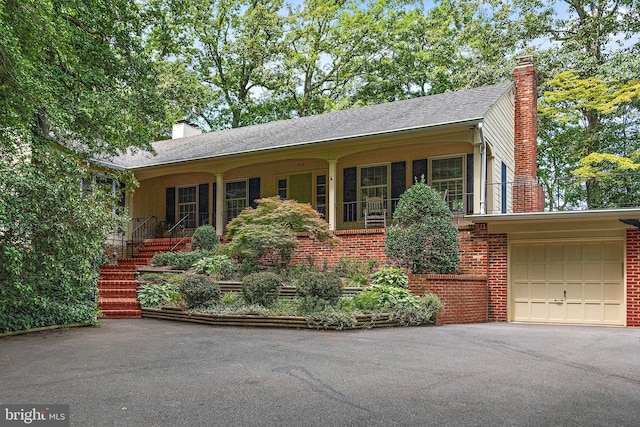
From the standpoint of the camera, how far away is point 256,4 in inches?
1120

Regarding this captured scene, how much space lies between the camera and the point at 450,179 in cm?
1401

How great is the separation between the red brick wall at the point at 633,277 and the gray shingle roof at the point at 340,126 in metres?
4.15

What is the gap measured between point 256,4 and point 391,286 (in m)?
23.5

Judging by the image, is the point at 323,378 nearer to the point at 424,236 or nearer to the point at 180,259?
the point at 424,236

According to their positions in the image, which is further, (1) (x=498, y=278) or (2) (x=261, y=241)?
(2) (x=261, y=241)

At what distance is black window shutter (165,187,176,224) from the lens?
18297mm

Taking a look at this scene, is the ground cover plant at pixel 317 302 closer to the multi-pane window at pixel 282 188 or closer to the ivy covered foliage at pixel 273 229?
the ivy covered foliage at pixel 273 229

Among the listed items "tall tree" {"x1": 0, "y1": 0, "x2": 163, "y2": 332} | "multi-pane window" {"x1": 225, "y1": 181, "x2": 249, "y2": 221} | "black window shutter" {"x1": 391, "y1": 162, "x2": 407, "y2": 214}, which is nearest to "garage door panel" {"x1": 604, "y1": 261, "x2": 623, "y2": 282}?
"black window shutter" {"x1": 391, "y1": 162, "x2": 407, "y2": 214}

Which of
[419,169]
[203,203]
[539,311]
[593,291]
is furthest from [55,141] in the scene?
[593,291]

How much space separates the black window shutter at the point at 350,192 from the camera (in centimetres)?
1536

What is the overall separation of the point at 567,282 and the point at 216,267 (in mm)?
8285

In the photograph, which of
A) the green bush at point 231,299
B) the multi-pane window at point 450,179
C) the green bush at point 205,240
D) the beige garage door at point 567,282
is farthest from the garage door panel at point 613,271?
the green bush at point 205,240

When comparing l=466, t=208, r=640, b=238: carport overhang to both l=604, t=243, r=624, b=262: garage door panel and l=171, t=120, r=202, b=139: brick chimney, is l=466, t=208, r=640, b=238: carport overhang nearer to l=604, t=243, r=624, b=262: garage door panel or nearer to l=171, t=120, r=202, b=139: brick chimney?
l=604, t=243, r=624, b=262: garage door panel

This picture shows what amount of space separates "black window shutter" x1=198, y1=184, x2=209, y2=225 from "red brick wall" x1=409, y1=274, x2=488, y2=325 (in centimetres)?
971
